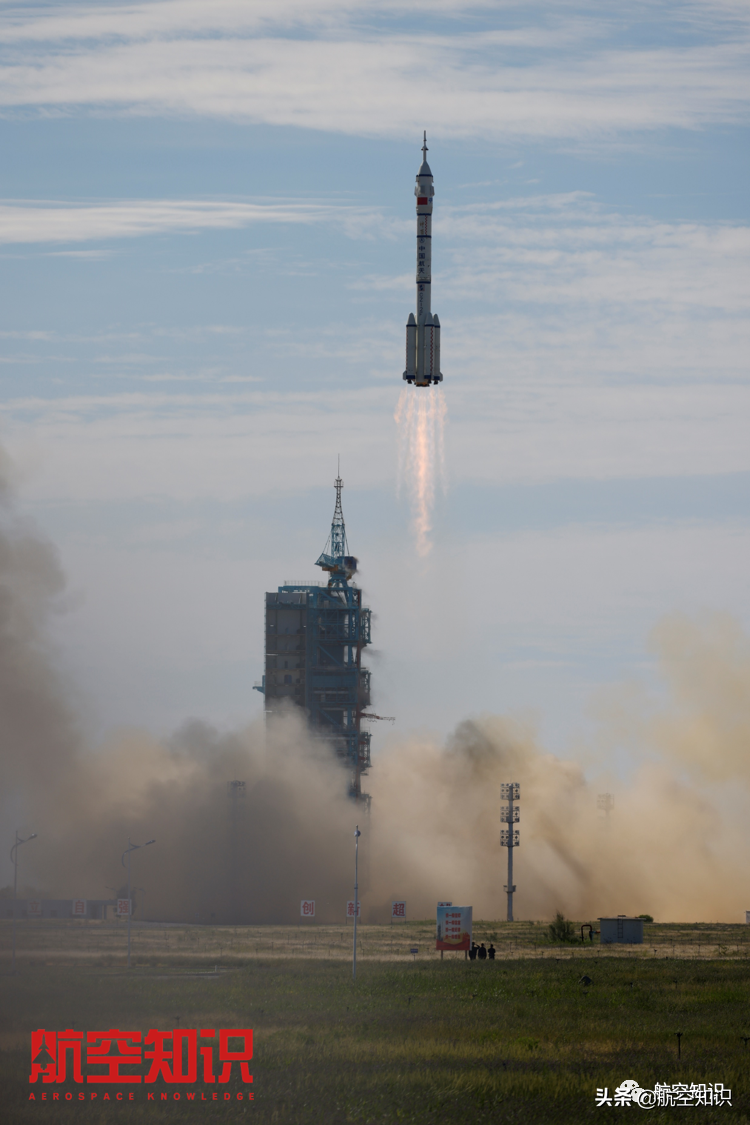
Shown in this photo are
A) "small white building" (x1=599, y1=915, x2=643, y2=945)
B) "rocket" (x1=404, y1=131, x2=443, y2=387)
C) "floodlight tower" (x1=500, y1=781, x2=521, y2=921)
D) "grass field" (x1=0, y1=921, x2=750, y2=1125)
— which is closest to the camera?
"grass field" (x1=0, y1=921, x2=750, y2=1125)

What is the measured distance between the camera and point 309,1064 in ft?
160

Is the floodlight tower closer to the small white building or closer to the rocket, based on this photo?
the small white building

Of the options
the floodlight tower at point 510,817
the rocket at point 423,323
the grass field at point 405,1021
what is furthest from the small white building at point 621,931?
the rocket at point 423,323

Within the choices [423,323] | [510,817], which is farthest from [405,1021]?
[510,817]

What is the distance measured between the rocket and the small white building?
4365cm

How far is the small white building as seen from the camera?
10900 centimetres

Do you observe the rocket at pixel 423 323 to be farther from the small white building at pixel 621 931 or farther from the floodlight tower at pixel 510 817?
the floodlight tower at pixel 510 817

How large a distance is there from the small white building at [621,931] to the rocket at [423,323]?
43.6 m

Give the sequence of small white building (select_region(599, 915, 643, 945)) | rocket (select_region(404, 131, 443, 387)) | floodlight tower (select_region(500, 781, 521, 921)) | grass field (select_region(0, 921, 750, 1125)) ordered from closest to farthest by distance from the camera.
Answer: grass field (select_region(0, 921, 750, 1125)), rocket (select_region(404, 131, 443, 387)), small white building (select_region(599, 915, 643, 945)), floodlight tower (select_region(500, 781, 521, 921))

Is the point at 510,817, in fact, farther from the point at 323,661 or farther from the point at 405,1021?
the point at 405,1021

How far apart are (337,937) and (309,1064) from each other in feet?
223

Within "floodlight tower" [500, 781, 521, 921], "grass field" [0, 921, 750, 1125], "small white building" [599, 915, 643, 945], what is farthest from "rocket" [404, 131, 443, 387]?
"floodlight tower" [500, 781, 521, 921]

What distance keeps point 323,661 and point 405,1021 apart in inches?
4063

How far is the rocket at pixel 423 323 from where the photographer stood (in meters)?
96.4
